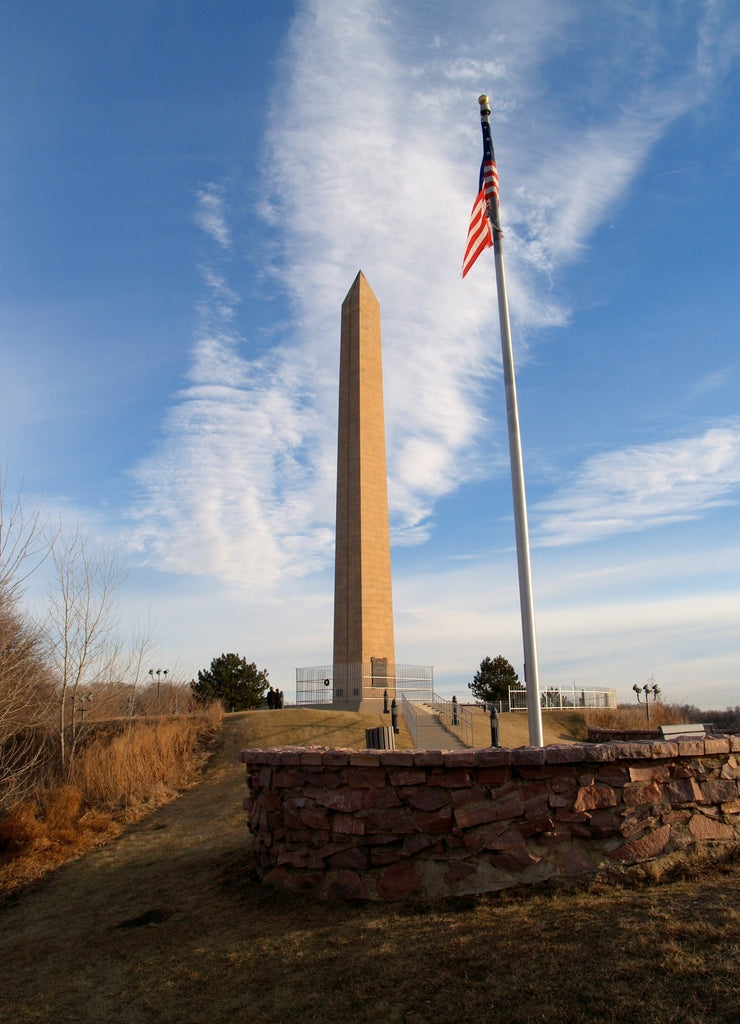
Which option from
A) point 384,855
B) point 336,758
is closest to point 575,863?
point 384,855

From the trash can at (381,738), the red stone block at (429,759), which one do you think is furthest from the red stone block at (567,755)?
the trash can at (381,738)

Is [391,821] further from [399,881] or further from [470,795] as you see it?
[470,795]

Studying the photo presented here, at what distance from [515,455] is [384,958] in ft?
20.3

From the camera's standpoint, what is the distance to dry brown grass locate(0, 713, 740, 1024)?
4.78 m

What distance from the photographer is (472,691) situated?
39188 millimetres

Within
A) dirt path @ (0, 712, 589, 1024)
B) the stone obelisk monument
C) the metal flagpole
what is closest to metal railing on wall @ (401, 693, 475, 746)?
the stone obelisk monument

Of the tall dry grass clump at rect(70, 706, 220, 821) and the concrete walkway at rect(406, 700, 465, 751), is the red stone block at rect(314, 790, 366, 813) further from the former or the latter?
the concrete walkway at rect(406, 700, 465, 751)

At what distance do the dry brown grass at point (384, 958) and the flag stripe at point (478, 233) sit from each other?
8333 millimetres

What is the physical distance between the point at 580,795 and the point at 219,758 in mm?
13959

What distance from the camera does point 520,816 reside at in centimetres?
705

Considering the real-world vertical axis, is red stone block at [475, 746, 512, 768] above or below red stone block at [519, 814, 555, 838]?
above

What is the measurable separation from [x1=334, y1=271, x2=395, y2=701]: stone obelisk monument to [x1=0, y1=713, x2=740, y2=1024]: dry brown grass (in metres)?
16.7

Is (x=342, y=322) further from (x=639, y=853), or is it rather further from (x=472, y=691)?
(x=639, y=853)

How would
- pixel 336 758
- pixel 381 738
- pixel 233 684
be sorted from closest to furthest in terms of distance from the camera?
pixel 336 758
pixel 381 738
pixel 233 684
